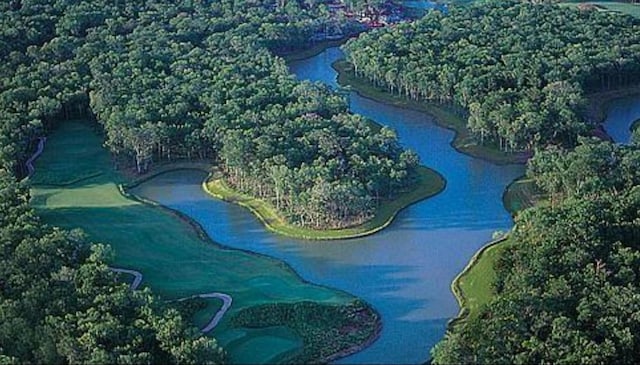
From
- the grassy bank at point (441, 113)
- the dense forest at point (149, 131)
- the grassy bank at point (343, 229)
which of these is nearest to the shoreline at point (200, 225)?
the dense forest at point (149, 131)

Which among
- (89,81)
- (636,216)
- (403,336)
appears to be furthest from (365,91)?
(403,336)

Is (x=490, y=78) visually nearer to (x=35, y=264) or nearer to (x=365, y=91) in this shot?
(x=365, y=91)

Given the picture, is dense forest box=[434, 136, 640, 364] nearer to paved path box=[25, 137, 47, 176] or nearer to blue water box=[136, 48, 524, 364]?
blue water box=[136, 48, 524, 364]

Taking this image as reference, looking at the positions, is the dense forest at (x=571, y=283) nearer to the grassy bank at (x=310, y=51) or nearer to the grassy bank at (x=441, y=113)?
the grassy bank at (x=441, y=113)

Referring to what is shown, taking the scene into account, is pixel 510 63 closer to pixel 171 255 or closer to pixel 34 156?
pixel 171 255

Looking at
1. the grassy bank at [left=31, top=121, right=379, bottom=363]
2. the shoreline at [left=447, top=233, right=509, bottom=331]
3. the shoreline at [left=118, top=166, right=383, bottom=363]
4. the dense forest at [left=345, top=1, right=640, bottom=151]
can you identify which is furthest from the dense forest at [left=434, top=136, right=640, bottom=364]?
the dense forest at [left=345, top=1, right=640, bottom=151]

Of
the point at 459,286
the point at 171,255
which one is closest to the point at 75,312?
the point at 171,255
